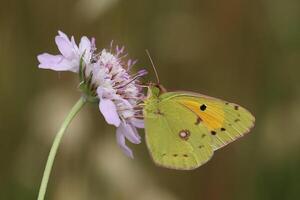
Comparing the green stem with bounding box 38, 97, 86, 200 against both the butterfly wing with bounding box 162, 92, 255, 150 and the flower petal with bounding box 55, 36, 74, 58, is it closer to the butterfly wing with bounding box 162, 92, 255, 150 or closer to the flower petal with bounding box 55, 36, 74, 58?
the flower petal with bounding box 55, 36, 74, 58

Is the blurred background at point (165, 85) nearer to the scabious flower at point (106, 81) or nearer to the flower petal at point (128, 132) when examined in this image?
the scabious flower at point (106, 81)

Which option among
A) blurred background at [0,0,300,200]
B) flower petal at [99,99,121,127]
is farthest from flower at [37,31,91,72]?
blurred background at [0,0,300,200]

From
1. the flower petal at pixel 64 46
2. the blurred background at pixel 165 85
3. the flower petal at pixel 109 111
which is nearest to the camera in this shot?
the flower petal at pixel 109 111

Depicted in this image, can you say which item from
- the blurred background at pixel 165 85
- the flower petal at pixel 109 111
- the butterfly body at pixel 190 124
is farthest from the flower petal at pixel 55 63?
the blurred background at pixel 165 85
